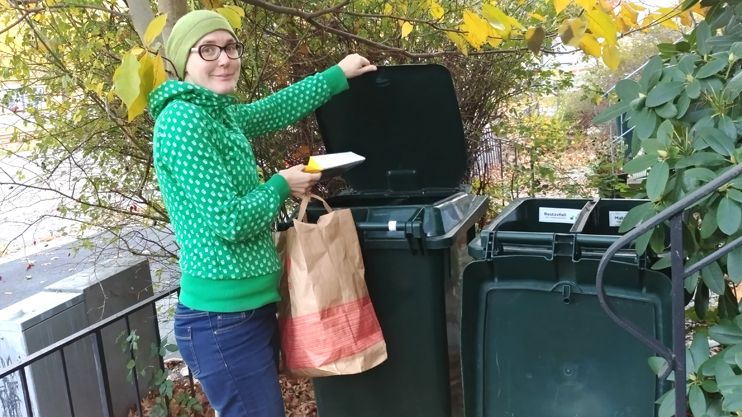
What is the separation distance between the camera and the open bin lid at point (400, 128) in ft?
8.36

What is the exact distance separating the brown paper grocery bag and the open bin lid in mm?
784

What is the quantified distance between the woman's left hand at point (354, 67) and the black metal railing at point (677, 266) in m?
1.24

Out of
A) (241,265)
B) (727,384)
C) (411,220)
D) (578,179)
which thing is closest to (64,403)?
(241,265)

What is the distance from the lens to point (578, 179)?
5.16m

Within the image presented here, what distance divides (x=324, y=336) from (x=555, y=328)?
74cm

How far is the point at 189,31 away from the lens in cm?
178

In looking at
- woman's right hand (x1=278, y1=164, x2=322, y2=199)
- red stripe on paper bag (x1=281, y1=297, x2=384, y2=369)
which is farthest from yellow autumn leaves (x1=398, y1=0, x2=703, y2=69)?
red stripe on paper bag (x1=281, y1=297, x2=384, y2=369)

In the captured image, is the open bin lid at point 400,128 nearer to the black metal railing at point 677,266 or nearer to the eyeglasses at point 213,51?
the eyeglasses at point 213,51

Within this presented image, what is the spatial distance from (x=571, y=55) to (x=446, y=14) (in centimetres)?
145

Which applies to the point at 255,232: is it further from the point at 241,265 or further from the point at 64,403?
the point at 64,403

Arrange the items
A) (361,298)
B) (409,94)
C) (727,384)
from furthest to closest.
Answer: (409,94)
(361,298)
(727,384)

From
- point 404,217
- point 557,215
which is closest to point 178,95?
point 404,217

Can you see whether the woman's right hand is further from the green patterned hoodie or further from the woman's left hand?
the woman's left hand

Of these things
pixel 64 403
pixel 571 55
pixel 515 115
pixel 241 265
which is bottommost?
pixel 64 403
